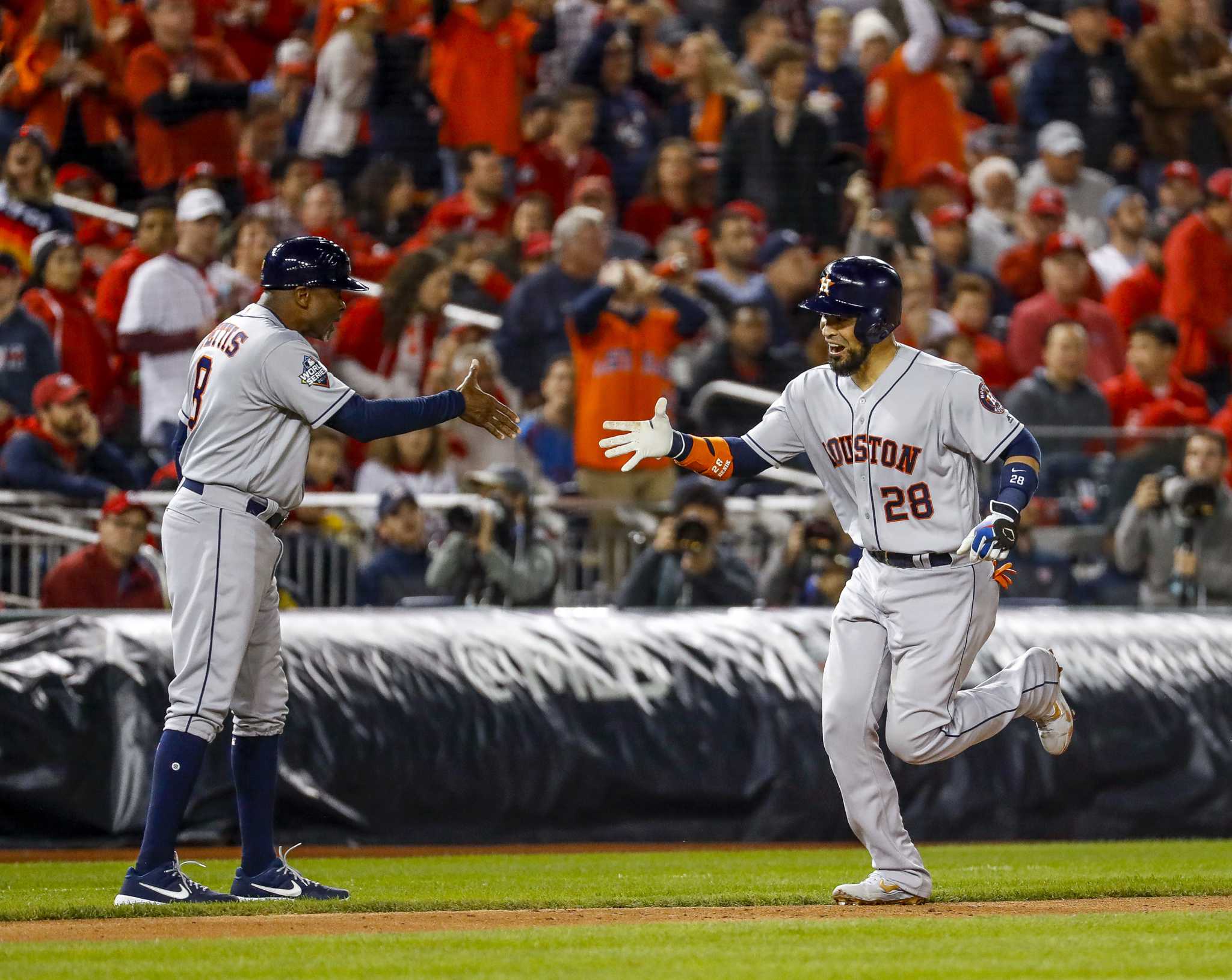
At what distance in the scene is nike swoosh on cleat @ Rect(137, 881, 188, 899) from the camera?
5.96m

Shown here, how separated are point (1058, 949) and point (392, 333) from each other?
7252 millimetres

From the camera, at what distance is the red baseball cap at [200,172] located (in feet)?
39.2

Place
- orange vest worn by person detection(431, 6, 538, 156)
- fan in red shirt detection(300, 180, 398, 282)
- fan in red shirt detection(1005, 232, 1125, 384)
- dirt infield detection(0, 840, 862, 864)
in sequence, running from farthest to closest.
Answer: orange vest worn by person detection(431, 6, 538, 156)
fan in red shirt detection(1005, 232, 1125, 384)
fan in red shirt detection(300, 180, 398, 282)
dirt infield detection(0, 840, 862, 864)

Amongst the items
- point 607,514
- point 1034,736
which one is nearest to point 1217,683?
point 1034,736

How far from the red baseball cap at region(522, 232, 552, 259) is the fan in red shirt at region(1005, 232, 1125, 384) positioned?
9.67 feet

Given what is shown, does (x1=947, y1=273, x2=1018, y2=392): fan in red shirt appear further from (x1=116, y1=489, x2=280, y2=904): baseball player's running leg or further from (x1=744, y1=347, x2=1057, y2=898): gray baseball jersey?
(x1=116, y1=489, x2=280, y2=904): baseball player's running leg

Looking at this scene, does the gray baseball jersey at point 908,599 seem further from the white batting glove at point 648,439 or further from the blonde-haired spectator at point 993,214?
the blonde-haired spectator at point 993,214

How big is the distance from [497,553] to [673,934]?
14.6 feet

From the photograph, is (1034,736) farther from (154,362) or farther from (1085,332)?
(154,362)

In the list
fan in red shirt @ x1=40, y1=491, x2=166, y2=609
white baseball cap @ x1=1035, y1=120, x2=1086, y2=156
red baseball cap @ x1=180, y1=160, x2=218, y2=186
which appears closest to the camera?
fan in red shirt @ x1=40, y1=491, x2=166, y2=609

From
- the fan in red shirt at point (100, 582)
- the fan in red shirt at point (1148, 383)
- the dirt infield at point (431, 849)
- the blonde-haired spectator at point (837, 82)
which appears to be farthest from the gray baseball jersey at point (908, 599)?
the blonde-haired spectator at point (837, 82)

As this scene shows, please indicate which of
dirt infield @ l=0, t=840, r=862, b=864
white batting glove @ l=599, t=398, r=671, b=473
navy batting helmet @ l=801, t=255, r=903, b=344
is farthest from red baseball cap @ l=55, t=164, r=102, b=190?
navy batting helmet @ l=801, t=255, r=903, b=344

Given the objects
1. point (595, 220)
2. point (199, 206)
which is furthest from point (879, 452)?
point (199, 206)

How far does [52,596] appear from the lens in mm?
9188
